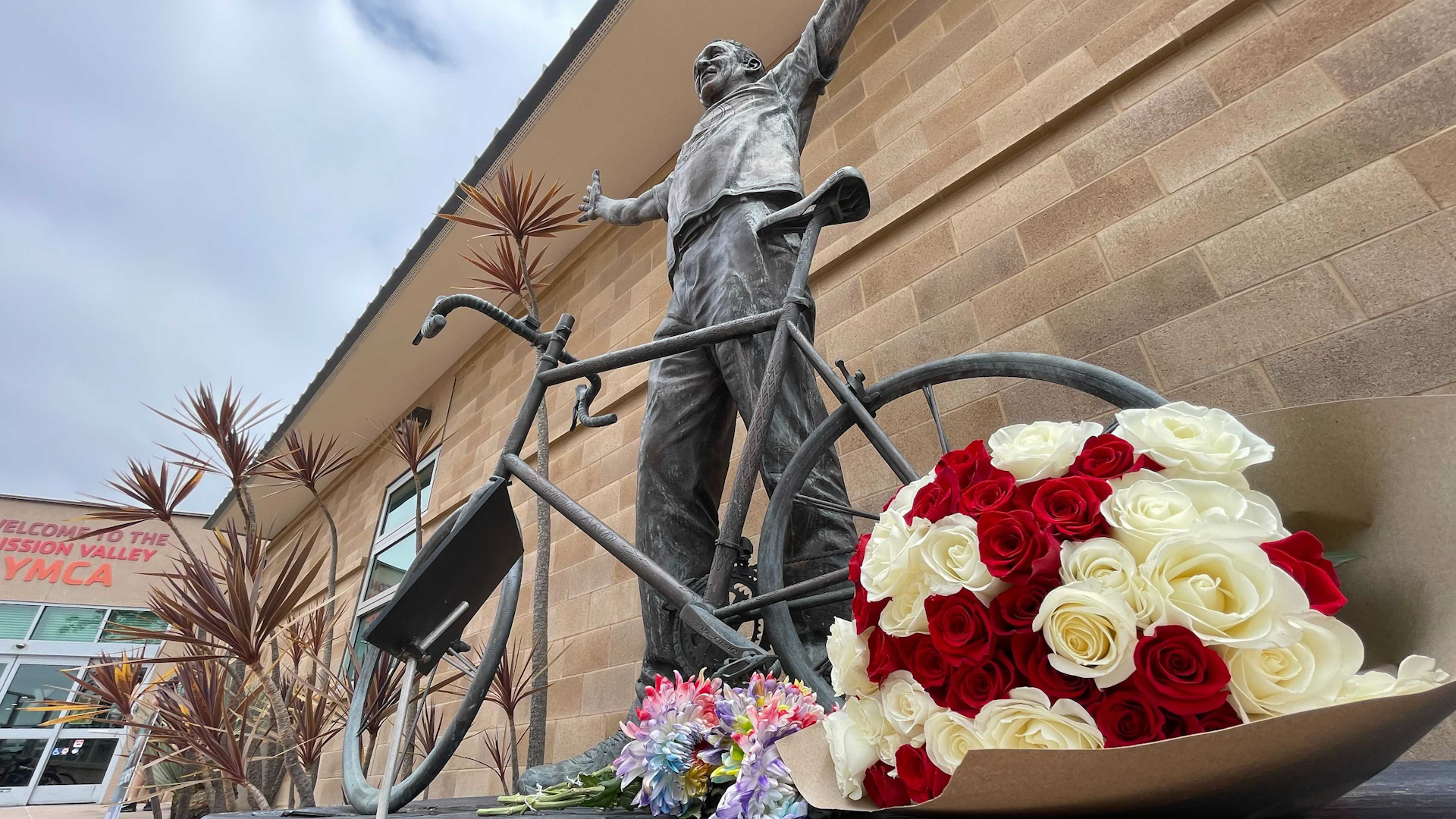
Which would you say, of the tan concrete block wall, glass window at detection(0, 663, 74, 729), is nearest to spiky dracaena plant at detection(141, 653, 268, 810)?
the tan concrete block wall

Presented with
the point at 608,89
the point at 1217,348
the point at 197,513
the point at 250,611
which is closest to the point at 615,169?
the point at 608,89

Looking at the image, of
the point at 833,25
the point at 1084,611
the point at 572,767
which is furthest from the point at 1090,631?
the point at 833,25

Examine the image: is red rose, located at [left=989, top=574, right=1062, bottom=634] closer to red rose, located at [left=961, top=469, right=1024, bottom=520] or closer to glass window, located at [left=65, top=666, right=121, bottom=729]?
red rose, located at [left=961, top=469, right=1024, bottom=520]

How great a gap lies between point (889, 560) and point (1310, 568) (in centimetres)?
30

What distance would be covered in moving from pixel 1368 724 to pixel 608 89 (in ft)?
14.2

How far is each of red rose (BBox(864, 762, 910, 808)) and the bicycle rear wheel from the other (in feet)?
1.67

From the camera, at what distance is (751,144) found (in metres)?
1.76

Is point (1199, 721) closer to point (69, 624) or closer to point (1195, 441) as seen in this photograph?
point (1195, 441)

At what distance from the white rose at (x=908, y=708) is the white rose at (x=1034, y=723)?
46mm

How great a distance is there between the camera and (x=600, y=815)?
0.88 m

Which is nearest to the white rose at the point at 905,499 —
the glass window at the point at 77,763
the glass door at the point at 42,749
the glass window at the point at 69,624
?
the glass door at the point at 42,749

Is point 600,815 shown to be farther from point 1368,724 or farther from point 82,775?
point 82,775

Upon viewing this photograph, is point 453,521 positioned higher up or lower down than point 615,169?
lower down

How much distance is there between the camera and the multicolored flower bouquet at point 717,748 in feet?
2.22
